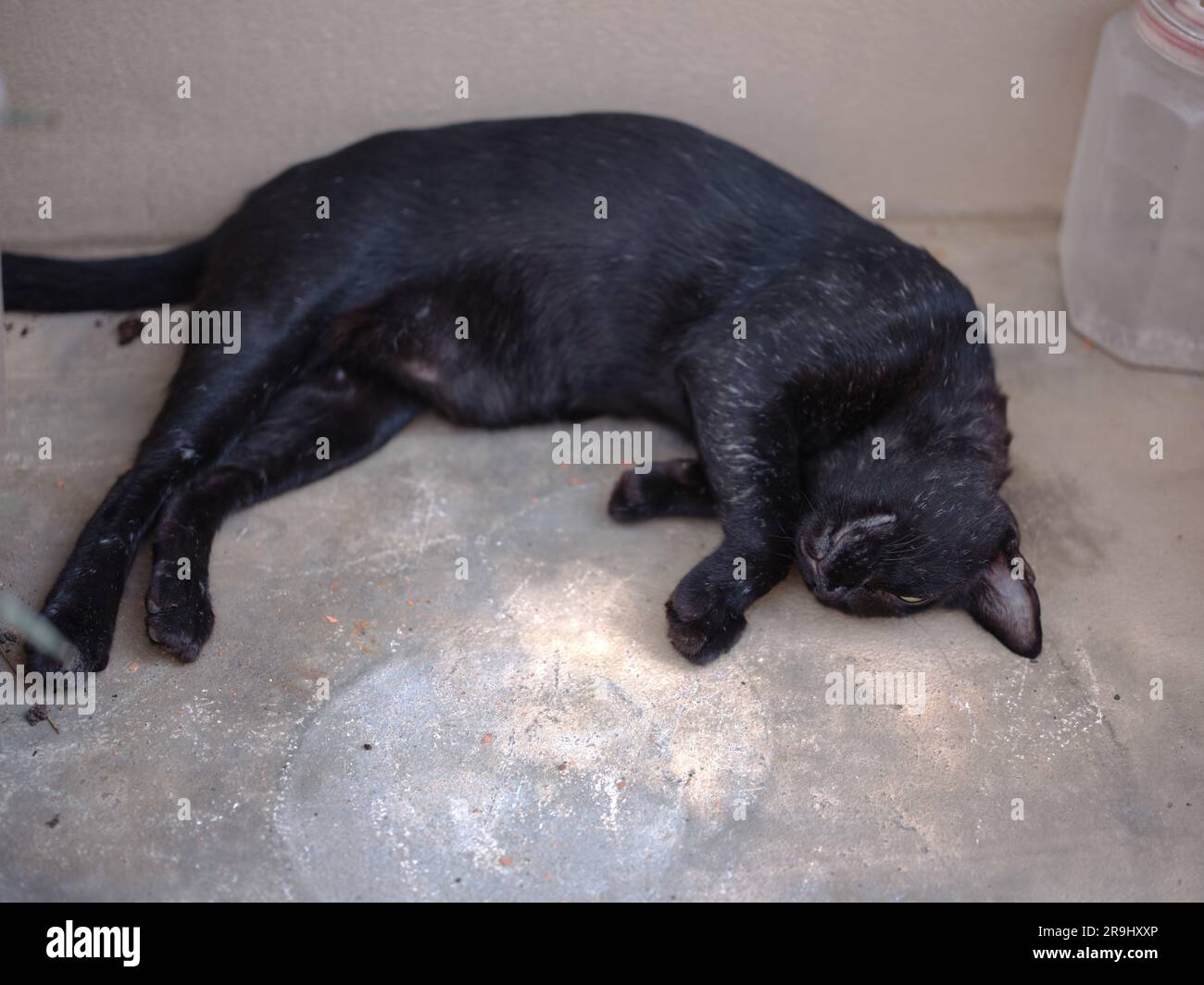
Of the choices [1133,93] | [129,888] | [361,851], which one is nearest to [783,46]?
[1133,93]

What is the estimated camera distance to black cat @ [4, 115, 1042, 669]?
2900mm

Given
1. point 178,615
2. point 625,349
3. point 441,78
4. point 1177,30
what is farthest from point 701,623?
point 1177,30

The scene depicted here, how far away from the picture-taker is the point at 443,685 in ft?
9.01

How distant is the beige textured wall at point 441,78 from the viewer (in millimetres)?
3455

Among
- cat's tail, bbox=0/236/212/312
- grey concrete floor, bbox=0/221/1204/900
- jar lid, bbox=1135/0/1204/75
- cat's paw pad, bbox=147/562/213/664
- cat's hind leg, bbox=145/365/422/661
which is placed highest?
jar lid, bbox=1135/0/1204/75

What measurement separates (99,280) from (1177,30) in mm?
2934

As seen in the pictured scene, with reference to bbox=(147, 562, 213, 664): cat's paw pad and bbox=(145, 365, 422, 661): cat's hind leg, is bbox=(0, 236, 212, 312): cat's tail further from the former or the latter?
bbox=(147, 562, 213, 664): cat's paw pad

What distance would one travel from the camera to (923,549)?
9.27 ft

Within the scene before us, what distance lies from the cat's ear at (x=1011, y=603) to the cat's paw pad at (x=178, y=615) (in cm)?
174

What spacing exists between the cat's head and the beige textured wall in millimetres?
1407

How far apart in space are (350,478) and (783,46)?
5.81 feet

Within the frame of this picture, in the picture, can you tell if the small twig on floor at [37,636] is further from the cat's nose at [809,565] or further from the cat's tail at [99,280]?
the cat's nose at [809,565]

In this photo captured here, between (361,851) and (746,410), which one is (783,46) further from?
(361,851)

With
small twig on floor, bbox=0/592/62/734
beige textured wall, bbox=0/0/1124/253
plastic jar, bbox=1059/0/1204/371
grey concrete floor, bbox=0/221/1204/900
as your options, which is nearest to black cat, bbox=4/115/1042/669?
grey concrete floor, bbox=0/221/1204/900
